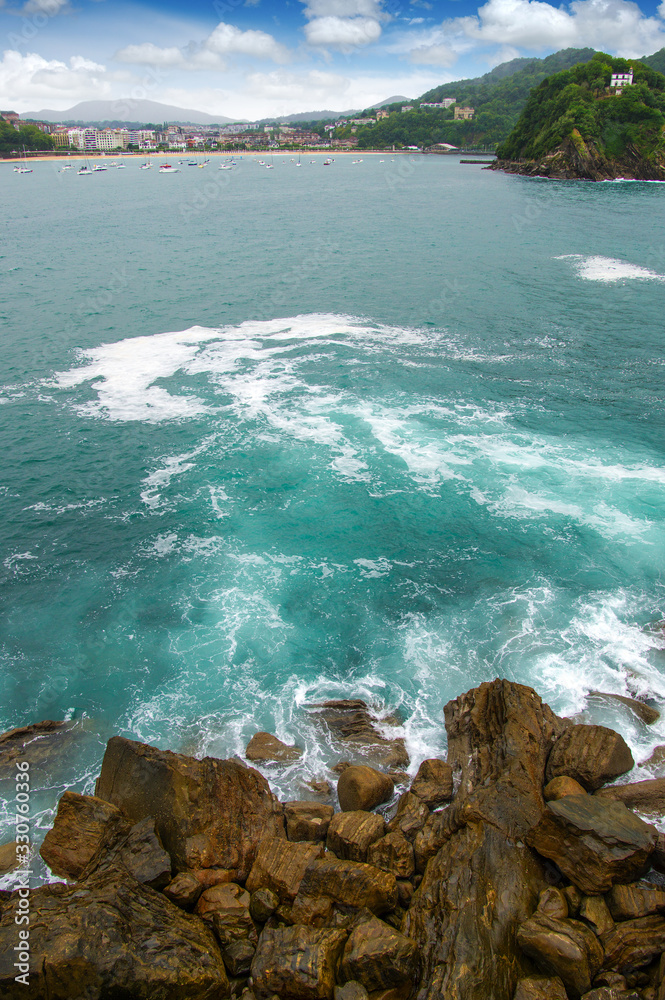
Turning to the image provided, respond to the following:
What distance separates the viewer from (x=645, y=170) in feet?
614

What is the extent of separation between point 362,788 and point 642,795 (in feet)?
26.1

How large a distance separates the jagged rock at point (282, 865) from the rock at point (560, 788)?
6548mm

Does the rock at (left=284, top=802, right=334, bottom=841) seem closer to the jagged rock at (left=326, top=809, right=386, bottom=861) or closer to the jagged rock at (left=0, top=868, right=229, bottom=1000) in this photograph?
the jagged rock at (left=326, top=809, right=386, bottom=861)

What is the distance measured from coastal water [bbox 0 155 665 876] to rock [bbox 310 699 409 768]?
0.60 metres

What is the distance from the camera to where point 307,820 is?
16.8 metres

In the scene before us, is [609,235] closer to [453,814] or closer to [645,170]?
[453,814]

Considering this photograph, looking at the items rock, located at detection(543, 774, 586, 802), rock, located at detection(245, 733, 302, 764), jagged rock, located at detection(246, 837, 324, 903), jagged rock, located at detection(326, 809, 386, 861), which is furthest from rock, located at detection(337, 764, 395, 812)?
rock, located at detection(543, 774, 586, 802)

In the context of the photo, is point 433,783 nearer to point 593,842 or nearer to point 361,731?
point 361,731

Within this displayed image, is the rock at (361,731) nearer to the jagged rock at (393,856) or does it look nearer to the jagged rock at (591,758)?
the jagged rock at (393,856)

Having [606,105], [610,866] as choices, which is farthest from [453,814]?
[606,105]

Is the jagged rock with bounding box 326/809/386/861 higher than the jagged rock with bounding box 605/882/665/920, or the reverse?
the jagged rock with bounding box 605/882/665/920

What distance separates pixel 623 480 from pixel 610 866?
24111 mm

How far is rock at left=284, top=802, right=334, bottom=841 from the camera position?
16734 mm

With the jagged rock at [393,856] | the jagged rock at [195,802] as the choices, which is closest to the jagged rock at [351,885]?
the jagged rock at [393,856]
